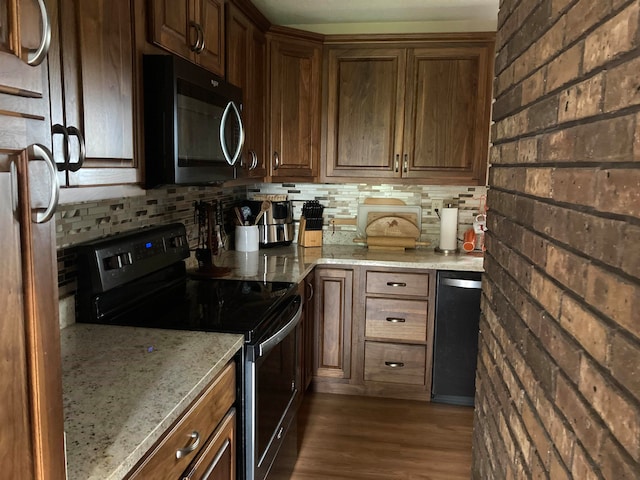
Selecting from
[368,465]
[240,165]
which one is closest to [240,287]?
[240,165]

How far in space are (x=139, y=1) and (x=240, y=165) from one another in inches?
37.9

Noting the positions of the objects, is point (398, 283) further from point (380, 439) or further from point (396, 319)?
point (380, 439)

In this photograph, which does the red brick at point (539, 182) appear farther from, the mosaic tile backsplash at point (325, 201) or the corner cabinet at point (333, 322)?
the corner cabinet at point (333, 322)

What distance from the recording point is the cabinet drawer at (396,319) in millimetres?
3041

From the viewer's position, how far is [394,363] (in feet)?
10.2

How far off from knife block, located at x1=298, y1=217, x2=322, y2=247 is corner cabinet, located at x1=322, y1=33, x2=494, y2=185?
41cm

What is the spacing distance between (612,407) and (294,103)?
8.90 ft

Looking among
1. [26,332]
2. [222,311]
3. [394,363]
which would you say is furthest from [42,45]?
[394,363]

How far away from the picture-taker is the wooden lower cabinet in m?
3.04

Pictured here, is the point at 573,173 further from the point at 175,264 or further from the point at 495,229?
the point at 175,264

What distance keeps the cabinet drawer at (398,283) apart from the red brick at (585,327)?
7.02ft

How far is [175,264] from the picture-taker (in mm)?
2225

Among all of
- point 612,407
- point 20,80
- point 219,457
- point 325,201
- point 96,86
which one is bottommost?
point 219,457

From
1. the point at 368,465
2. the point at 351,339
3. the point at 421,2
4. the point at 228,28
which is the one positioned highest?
the point at 421,2
